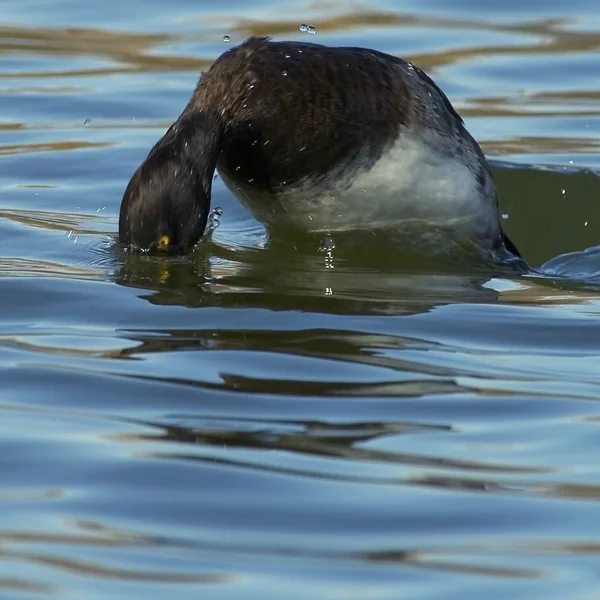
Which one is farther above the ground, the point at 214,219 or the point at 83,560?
the point at 214,219

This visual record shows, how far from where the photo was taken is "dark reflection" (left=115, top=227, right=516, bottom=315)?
21.4 feet

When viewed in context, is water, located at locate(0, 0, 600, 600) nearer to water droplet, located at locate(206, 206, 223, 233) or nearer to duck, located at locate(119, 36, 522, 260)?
water droplet, located at locate(206, 206, 223, 233)

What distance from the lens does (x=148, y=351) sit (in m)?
5.63

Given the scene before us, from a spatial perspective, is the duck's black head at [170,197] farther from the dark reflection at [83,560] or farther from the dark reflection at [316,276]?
the dark reflection at [83,560]

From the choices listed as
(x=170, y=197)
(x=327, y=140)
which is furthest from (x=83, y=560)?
(x=327, y=140)

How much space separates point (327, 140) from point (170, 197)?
3.16 feet

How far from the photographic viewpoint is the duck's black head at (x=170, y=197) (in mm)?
6625

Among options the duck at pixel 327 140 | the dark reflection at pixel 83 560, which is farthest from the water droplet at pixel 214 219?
the dark reflection at pixel 83 560

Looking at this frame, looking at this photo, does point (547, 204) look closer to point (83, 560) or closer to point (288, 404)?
point (288, 404)

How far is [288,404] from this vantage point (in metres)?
4.99

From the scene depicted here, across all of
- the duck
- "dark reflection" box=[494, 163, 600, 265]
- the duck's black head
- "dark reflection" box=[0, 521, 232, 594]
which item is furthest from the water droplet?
"dark reflection" box=[0, 521, 232, 594]

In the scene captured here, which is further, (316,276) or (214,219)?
(214,219)

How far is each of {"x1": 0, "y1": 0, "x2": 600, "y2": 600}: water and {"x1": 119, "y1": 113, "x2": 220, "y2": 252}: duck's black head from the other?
13 cm

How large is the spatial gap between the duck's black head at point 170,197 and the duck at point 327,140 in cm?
2
